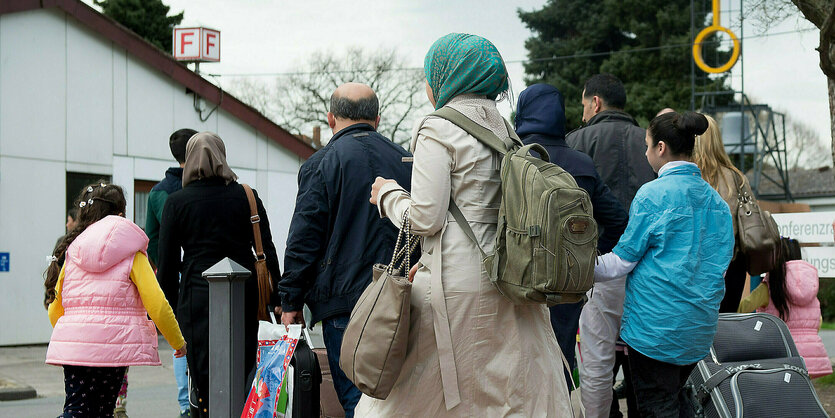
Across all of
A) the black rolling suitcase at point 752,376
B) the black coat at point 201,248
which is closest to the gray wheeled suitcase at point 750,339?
the black rolling suitcase at point 752,376

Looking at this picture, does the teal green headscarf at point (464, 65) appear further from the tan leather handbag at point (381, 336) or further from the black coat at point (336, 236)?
the black coat at point (336, 236)

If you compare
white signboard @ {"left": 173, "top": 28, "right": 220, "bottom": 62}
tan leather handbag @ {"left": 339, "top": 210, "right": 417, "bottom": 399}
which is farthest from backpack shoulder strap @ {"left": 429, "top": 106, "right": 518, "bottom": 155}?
white signboard @ {"left": 173, "top": 28, "right": 220, "bottom": 62}

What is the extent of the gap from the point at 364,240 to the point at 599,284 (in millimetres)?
1564

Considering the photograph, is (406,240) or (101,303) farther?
(101,303)

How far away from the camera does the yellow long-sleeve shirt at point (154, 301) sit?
504cm

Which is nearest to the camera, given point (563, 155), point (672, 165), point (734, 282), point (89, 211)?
point (672, 165)

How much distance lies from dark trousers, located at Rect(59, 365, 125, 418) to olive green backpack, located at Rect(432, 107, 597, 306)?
2.89m

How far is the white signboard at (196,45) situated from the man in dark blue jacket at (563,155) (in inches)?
732

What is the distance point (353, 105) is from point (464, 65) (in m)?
1.42

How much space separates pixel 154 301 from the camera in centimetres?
507

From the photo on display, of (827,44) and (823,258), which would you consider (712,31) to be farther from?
(827,44)

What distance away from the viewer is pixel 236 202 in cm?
554

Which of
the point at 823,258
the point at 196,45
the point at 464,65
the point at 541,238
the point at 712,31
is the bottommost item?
the point at 823,258

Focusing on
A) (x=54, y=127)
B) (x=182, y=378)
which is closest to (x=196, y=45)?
(x=54, y=127)
